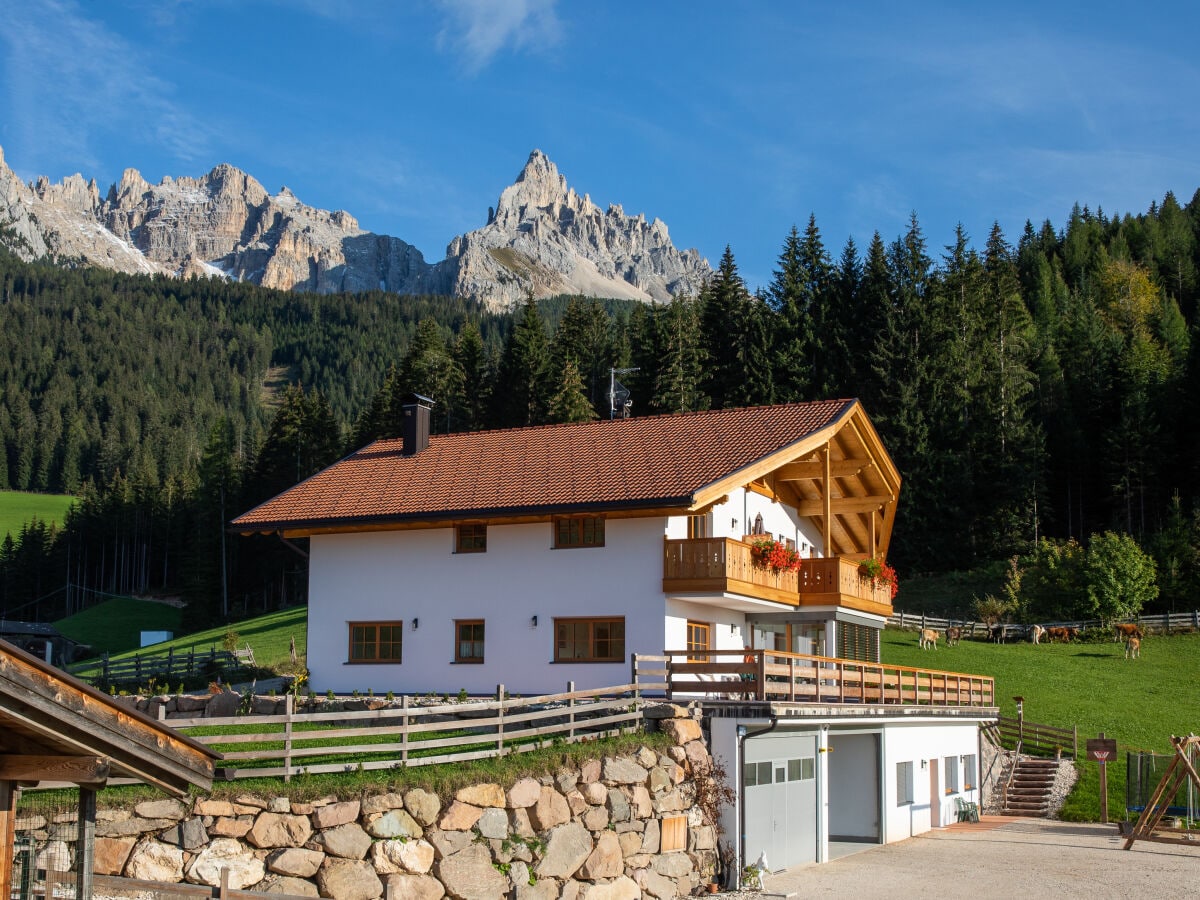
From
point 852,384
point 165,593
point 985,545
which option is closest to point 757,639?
point 985,545

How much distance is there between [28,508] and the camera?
143 meters

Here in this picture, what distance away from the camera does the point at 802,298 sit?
75250 millimetres

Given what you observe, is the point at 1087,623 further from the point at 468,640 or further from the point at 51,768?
the point at 51,768

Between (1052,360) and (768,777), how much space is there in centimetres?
6082

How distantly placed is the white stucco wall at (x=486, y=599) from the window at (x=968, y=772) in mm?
11384

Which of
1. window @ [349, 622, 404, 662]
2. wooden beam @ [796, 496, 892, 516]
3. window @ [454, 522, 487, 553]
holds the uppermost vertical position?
wooden beam @ [796, 496, 892, 516]

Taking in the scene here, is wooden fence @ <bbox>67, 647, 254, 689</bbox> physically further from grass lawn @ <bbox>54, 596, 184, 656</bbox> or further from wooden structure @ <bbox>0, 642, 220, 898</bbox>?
grass lawn @ <bbox>54, 596, 184, 656</bbox>

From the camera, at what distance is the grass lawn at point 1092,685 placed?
3388cm

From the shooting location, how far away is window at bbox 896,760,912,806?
2762cm

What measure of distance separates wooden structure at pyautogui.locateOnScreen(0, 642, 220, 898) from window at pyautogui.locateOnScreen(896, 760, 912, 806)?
22.7 m

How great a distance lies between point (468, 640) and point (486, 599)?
1.07 meters

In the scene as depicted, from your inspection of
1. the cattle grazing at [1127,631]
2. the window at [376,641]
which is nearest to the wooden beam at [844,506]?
the window at [376,641]

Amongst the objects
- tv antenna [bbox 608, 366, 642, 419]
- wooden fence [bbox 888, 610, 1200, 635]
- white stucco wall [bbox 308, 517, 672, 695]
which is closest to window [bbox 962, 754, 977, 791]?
white stucco wall [bbox 308, 517, 672, 695]

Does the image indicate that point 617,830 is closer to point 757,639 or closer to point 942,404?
point 757,639
